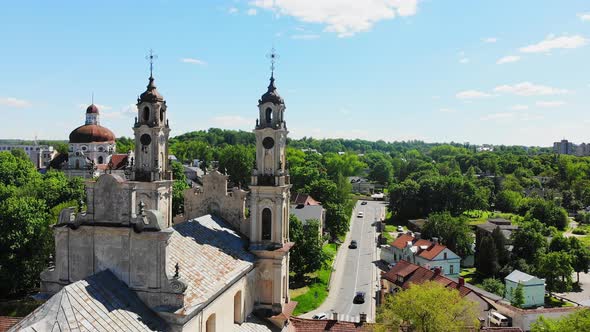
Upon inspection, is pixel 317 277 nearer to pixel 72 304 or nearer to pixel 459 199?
pixel 72 304

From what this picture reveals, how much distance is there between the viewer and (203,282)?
23.4 metres

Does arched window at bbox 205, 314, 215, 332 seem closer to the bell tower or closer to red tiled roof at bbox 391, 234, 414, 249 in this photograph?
the bell tower

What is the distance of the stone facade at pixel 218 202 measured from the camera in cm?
3466

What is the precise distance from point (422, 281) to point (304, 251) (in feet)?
46.0

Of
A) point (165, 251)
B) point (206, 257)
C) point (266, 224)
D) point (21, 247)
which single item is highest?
point (165, 251)

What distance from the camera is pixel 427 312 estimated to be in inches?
1262

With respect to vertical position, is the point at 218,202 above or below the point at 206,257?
above

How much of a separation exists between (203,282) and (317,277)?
39.0 m

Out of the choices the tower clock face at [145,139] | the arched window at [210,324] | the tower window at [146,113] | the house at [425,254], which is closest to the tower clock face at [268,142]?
the tower clock face at [145,139]

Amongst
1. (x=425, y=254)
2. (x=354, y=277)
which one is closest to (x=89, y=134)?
(x=354, y=277)

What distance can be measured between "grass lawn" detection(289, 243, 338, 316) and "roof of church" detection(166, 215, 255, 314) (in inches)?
867

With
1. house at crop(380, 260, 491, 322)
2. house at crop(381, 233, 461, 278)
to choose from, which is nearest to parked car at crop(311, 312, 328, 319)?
house at crop(380, 260, 491, 322)

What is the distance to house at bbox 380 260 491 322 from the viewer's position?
152 feet

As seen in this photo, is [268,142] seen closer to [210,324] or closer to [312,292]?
[210,324]
